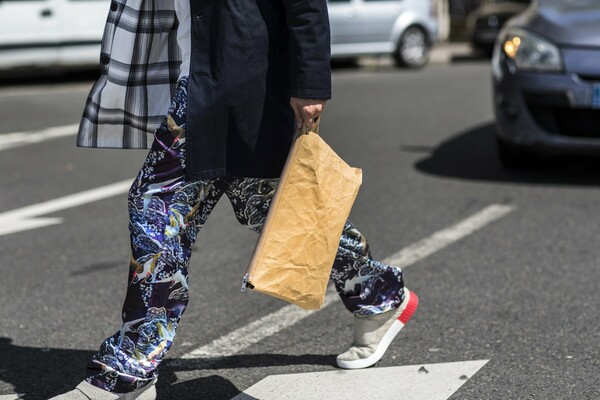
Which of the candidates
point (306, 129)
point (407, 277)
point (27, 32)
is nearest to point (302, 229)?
point (306, 129)

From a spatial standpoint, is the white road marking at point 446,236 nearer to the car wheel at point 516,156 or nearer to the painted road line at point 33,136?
the car wheel at point 516,156

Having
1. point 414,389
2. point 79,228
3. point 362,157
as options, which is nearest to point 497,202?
point 362,157

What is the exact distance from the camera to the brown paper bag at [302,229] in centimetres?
332

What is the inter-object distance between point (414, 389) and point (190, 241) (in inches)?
36.2

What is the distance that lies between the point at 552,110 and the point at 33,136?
4.71 m

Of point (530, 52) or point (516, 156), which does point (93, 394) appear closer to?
point (530, 52)

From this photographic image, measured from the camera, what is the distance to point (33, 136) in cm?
997

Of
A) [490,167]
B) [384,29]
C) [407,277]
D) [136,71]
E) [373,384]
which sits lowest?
[384,29]

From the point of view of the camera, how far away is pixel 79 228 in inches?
254

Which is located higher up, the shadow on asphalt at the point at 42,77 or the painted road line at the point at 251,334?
the painted road line at the point at 251,334

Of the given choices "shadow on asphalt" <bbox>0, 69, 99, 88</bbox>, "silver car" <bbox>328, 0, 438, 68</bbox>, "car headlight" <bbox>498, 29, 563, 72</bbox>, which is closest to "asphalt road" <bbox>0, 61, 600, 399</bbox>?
"car headlight" <bbox>498, 29, 563, 72</bbox>

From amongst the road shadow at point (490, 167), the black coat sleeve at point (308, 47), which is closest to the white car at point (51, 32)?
the road shadow at point (490, 167)

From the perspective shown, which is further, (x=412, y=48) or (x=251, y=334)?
(x=412, y=48)

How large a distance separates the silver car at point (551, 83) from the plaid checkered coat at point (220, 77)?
4151 millimetres
